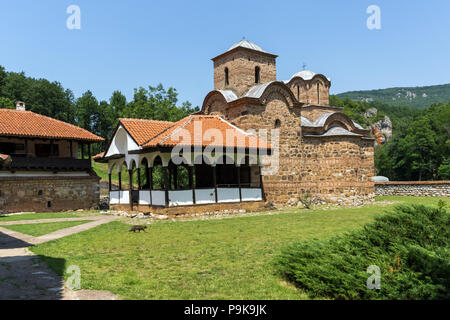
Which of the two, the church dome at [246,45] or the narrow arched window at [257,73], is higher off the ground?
the church dome at [246,45]

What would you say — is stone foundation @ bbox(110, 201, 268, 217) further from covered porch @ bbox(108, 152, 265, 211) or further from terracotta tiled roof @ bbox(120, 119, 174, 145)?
terracotta tiled roof @ bbox(120, 119, 174, 145)

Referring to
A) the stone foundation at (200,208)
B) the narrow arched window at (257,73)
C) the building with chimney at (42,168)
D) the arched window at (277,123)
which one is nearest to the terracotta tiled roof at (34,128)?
the building with chimney at (42,168)

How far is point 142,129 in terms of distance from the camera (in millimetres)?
17391

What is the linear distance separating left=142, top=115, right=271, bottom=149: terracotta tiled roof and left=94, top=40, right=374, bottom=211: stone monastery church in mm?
68

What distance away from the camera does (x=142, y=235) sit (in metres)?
10.3

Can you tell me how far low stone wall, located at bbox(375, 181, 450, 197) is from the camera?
72.0 ft

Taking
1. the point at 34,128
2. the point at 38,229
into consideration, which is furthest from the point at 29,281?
the point at 34,128

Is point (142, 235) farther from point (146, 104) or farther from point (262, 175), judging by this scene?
point (146, 104)

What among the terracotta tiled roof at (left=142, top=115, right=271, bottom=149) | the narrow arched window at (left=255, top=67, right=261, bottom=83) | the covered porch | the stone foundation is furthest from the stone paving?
the narrow arched window at (left=255, top=67, right=261, bottom=83)

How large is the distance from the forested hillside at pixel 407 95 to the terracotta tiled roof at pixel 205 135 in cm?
10924

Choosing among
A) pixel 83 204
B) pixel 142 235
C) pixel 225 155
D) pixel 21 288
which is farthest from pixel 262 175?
pixel 21 288

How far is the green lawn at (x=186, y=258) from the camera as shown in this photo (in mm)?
4934

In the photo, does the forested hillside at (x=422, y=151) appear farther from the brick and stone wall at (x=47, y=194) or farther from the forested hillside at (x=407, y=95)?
the forested hillside at (x=407, y=95)

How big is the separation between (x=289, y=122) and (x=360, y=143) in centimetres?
485
